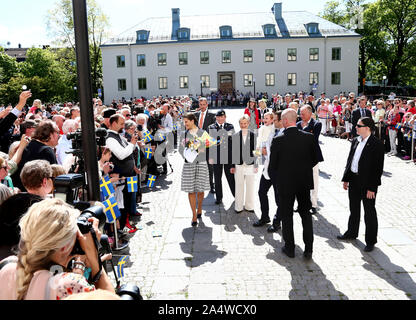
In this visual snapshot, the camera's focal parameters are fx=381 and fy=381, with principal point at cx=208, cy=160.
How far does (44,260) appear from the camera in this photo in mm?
2027

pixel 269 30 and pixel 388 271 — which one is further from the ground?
pixel 269 30

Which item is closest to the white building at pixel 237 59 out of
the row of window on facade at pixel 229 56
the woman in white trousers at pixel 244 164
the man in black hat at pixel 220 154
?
the row of window on facade at pixel 229 56

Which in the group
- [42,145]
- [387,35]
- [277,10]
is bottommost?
[42,145]

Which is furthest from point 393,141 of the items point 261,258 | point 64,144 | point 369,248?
point 64,144

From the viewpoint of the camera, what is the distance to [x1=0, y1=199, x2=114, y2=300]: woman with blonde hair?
1913mm

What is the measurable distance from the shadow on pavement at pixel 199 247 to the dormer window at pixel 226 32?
46305 mm

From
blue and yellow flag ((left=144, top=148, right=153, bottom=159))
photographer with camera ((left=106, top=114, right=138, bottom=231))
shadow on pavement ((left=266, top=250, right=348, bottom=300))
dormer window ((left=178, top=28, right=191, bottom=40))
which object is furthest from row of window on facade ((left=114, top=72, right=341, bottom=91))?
shadow on pavement ((left=266, top=250, right=348, bottom=300))

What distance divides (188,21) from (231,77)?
10.6 metres

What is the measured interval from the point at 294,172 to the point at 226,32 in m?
47.8

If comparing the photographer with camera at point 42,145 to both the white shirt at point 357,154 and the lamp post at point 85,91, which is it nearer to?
the lamp post at point 85,91

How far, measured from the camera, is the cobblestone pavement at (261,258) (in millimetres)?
4504

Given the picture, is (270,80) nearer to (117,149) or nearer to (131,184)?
(131,184)

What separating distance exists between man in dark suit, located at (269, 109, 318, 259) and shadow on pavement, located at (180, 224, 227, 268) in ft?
3.56
